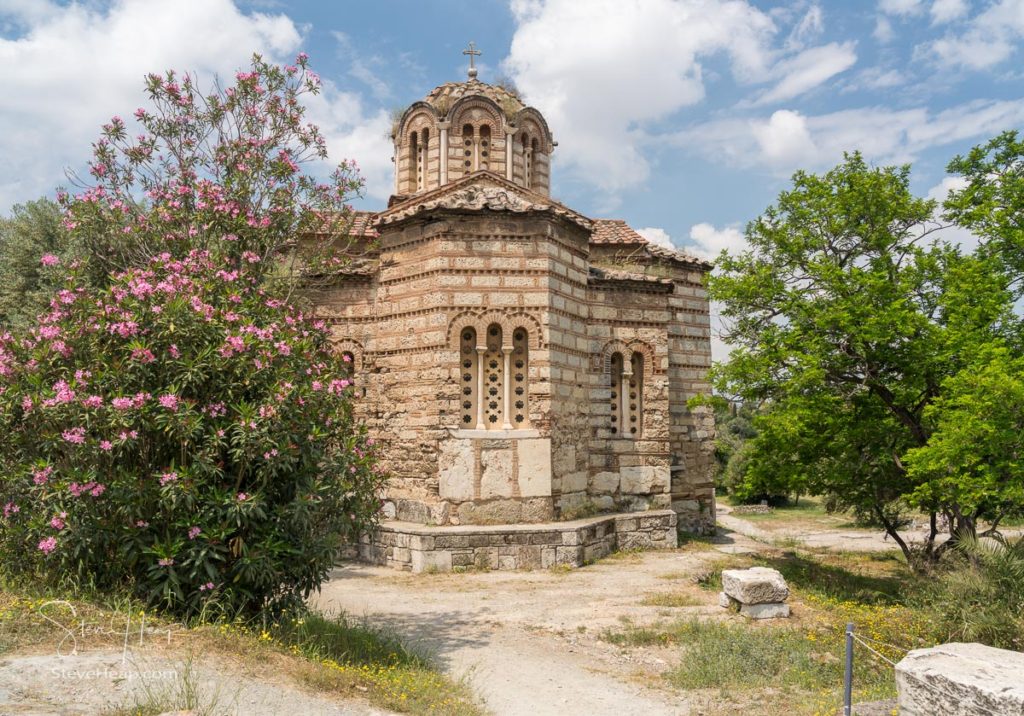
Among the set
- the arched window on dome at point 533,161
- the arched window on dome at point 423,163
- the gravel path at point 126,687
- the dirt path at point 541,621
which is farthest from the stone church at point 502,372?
the gravel path at point 126,687

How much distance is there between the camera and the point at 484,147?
58.2 ft

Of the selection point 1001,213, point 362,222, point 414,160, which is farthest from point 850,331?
point 414,160

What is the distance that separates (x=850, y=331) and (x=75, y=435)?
927cm

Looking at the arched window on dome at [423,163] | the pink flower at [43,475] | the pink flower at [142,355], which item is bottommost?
the pink flower at [43,475]

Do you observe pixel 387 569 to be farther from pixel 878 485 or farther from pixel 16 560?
pixel 878 485

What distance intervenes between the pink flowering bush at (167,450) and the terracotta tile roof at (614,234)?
11.0m

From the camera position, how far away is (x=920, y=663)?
5.05 metres

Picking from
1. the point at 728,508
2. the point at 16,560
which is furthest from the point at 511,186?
the point at 728,508

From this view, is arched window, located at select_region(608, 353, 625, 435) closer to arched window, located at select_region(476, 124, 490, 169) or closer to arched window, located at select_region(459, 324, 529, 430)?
arched window, located at select_region(459, 324, 529, 430)

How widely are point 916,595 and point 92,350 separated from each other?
10.1m

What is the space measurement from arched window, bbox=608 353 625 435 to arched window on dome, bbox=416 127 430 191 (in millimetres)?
6877

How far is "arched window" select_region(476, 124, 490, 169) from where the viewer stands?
17641 mm

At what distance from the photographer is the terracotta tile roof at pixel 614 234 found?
1659cm

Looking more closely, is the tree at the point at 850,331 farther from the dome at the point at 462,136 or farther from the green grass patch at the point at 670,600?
the dome at the point at 462,136
